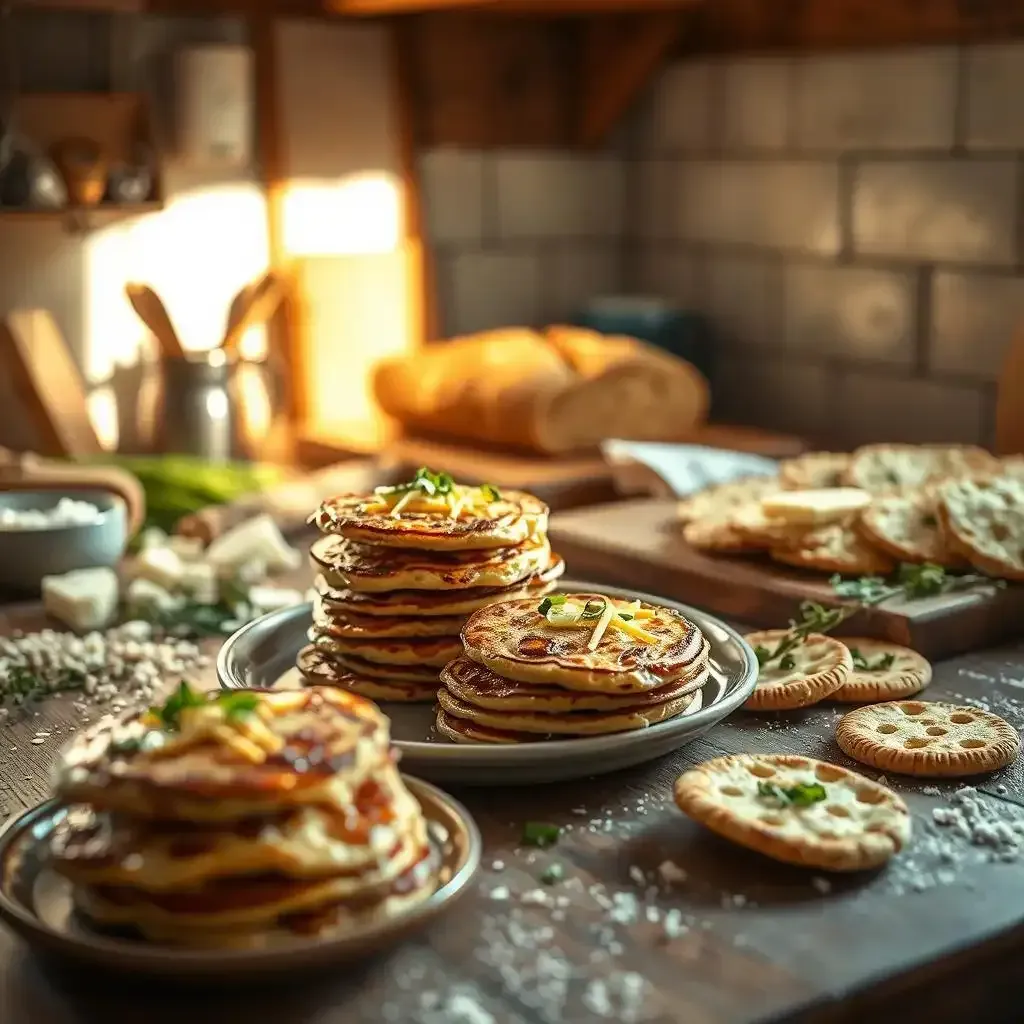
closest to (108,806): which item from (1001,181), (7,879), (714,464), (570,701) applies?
(7,879)

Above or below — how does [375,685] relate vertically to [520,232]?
below

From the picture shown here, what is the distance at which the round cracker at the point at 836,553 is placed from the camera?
1.74m

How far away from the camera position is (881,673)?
152cm

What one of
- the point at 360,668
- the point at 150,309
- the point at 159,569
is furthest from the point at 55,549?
the point at 150,309

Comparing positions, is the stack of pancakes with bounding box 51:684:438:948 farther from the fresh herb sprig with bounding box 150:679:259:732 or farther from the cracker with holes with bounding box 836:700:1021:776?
the cracker with holes with bounding box 836:700:1021:776

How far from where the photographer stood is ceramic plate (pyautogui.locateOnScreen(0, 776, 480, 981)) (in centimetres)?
88

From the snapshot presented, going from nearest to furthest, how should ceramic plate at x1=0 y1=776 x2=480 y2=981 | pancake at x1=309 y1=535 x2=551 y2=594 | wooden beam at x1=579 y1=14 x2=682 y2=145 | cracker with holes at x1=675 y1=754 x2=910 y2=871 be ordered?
ceramic plate at x1=0 y1=776 x2=480 y2=981 < cracker with holes at x1=675 y1=754 x2=910 y2=871 < pancake at x1=309 y1=535 x2=551 y2=594 < wooden beam at x1=579 y1=14 x2=682 y2=145

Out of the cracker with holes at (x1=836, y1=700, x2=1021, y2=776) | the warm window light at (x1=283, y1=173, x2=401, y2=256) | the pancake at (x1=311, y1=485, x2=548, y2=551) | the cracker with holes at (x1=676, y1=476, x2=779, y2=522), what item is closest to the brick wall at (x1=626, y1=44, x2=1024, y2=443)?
the warm window light at (x1=283, y1=173, x2=401, y2=256)

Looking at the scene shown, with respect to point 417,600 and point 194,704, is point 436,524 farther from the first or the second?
point 194,704

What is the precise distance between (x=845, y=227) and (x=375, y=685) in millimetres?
1818

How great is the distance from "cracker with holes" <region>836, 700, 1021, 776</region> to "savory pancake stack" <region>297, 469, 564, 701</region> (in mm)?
335

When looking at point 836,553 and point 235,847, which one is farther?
point 836,553

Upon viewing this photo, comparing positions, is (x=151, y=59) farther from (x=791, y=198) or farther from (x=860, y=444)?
(x=860, y=444)

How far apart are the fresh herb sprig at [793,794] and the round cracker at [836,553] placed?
60cm
